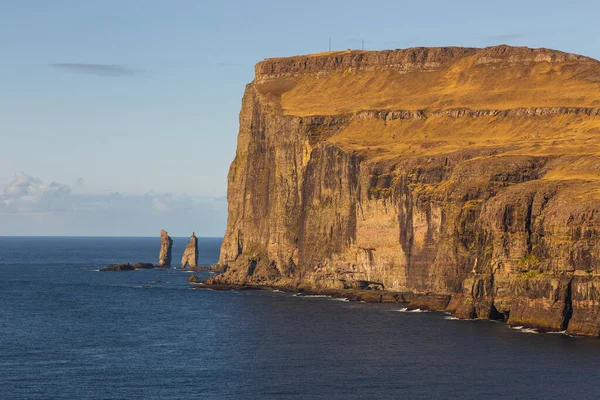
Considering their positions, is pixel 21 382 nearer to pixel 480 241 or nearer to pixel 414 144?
pixel 480 241

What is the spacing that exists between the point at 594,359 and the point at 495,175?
169 ft

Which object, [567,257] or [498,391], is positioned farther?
[567,257]

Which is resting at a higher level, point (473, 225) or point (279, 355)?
point (473, 225)

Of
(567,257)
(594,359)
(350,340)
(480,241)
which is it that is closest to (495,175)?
(480,241)

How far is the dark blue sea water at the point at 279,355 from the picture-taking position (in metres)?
98.9

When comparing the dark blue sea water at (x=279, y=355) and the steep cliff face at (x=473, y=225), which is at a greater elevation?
the steep cliff face at (x=473, y=225)

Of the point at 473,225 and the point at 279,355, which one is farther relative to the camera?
the point at 473,225

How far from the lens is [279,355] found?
11819 centimetres

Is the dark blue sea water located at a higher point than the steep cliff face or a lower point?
lower

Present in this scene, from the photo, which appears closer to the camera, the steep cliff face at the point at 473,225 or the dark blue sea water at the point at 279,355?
the dark blue sea water at the point at 279,355

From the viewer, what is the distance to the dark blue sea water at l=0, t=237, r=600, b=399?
9894 cm

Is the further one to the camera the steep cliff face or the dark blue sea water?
the steep cliff face

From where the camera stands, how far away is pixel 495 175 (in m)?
157

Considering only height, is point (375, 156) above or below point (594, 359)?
above
